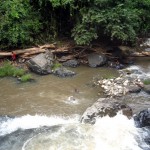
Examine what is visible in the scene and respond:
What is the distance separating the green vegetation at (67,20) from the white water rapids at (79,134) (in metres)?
5.84

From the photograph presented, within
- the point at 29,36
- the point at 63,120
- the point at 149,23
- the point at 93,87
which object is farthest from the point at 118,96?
the point at 149,23

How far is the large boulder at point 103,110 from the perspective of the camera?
38.4 ft

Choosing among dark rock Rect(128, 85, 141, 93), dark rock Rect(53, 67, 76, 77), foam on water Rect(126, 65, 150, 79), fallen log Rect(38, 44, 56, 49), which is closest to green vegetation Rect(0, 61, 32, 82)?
dark rock Rect(53, 67, 76, 77)

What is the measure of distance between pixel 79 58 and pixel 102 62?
1.31 m

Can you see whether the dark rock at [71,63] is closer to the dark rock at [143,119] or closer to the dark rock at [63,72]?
the dark rock at [63,72]

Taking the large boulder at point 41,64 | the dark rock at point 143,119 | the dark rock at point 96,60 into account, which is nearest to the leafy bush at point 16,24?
the large boulder at point 41,64

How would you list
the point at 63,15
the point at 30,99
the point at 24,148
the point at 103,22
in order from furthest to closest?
the point at 63,15 → the point at 103,22 → the point at 30,99 → the point at 24,148

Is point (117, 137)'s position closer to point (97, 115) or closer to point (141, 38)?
point (97, 115)

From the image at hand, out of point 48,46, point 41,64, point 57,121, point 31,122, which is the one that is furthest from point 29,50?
point 57,121

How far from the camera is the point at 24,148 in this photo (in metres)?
10.4

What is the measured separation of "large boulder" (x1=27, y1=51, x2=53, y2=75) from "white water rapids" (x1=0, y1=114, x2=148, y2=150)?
13.1ft

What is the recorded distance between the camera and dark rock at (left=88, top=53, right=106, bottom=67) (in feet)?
55.1

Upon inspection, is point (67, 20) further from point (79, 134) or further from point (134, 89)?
point (79, 134)

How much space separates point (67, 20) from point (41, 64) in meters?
4.04
